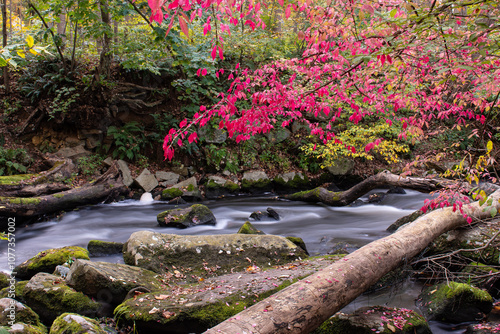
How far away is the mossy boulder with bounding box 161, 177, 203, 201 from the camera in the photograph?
1061 cm

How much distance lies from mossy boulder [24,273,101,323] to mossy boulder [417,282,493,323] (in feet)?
13.3

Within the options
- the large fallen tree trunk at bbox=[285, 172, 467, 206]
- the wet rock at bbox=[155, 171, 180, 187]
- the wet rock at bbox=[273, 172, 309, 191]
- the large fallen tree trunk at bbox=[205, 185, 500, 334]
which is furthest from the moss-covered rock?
the wet rock at bbox=[273, 172, 309, 191]

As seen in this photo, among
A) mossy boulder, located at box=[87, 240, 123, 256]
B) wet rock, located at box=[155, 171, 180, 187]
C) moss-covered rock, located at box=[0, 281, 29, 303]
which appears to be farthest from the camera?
wet rock, located at box=[155, 171, 180, 187]

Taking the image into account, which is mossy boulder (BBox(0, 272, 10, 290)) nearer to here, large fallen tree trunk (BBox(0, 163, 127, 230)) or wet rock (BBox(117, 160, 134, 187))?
large fallen tree trunk (BBox(0, 163, 127, 230))

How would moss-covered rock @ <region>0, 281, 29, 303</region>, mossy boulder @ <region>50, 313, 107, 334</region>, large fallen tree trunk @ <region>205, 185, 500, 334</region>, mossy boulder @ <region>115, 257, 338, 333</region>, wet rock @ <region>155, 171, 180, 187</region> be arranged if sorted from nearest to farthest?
large fallen tree trunk @ <region>205, 185, 500, 334</region> → mossy boulder @ <region>50, 313, 107, 334</region> → mossy boulder @ <region>115, 257, 338, 333</region> → moss-covered rock @ <region>0, 281, 29, 303</region> → wet rock @ <region>155, 171, 180, 187</region>

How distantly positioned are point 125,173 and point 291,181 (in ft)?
20.4

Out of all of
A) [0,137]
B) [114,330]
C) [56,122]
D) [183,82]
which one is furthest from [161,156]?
[114,330]

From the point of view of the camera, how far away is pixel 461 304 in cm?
362

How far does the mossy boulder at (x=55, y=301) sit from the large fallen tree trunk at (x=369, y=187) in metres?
4.69

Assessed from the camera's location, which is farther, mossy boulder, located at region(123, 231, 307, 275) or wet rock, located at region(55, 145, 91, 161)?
wet rock, located at region(55, 145, 91, 161)

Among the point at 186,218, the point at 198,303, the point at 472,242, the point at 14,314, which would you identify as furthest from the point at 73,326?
the point at 472,242

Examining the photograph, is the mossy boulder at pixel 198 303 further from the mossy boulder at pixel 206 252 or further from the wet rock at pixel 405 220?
the wet rock at pixel 405 220

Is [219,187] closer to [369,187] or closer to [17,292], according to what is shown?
[369,187]

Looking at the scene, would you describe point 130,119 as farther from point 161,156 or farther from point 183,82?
point 183,82
